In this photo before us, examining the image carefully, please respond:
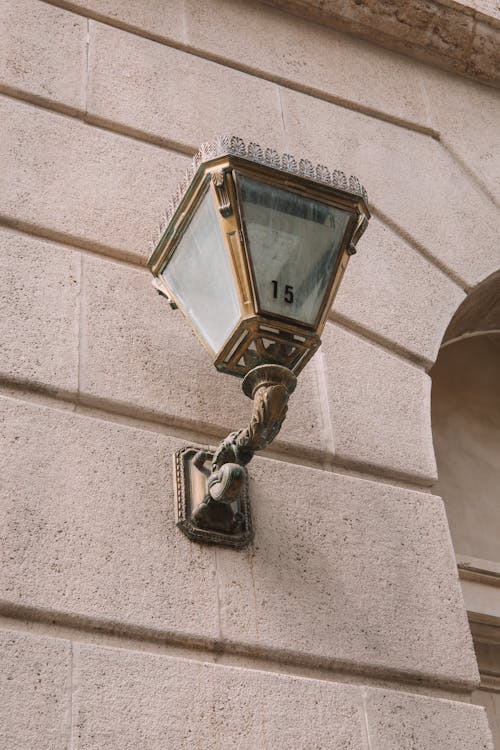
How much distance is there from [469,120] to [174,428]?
2.98 m

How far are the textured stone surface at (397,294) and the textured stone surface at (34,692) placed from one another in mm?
2081

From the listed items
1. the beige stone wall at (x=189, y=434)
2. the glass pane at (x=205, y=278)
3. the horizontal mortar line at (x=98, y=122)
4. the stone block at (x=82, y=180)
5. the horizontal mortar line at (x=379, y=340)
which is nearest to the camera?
the beige stone wall at (x=189, y=434)

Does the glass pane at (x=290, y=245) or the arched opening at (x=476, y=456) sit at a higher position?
the glass pane at (x=290, y=245)

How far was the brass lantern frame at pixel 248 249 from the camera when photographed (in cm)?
362

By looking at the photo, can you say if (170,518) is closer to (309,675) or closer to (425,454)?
(309,675)

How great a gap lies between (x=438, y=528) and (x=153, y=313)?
4.33 feet

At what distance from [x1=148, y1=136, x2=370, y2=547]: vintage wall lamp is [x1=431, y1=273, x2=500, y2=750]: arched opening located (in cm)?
178

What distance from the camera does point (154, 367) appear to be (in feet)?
14.2

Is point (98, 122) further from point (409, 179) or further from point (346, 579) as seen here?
point (346, 579)

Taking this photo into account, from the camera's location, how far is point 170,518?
3963 millimetres

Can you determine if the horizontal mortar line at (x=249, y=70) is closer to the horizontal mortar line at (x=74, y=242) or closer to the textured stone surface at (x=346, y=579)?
the horizontal mortar line at (x=74, y=242)

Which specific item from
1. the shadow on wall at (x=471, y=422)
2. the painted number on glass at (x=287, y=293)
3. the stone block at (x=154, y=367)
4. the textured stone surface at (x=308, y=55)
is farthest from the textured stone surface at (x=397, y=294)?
the painted number on glass at (x=287, y=293)

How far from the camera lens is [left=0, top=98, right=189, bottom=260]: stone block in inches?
179

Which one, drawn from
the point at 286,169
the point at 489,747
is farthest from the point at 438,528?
the point at 286,169
